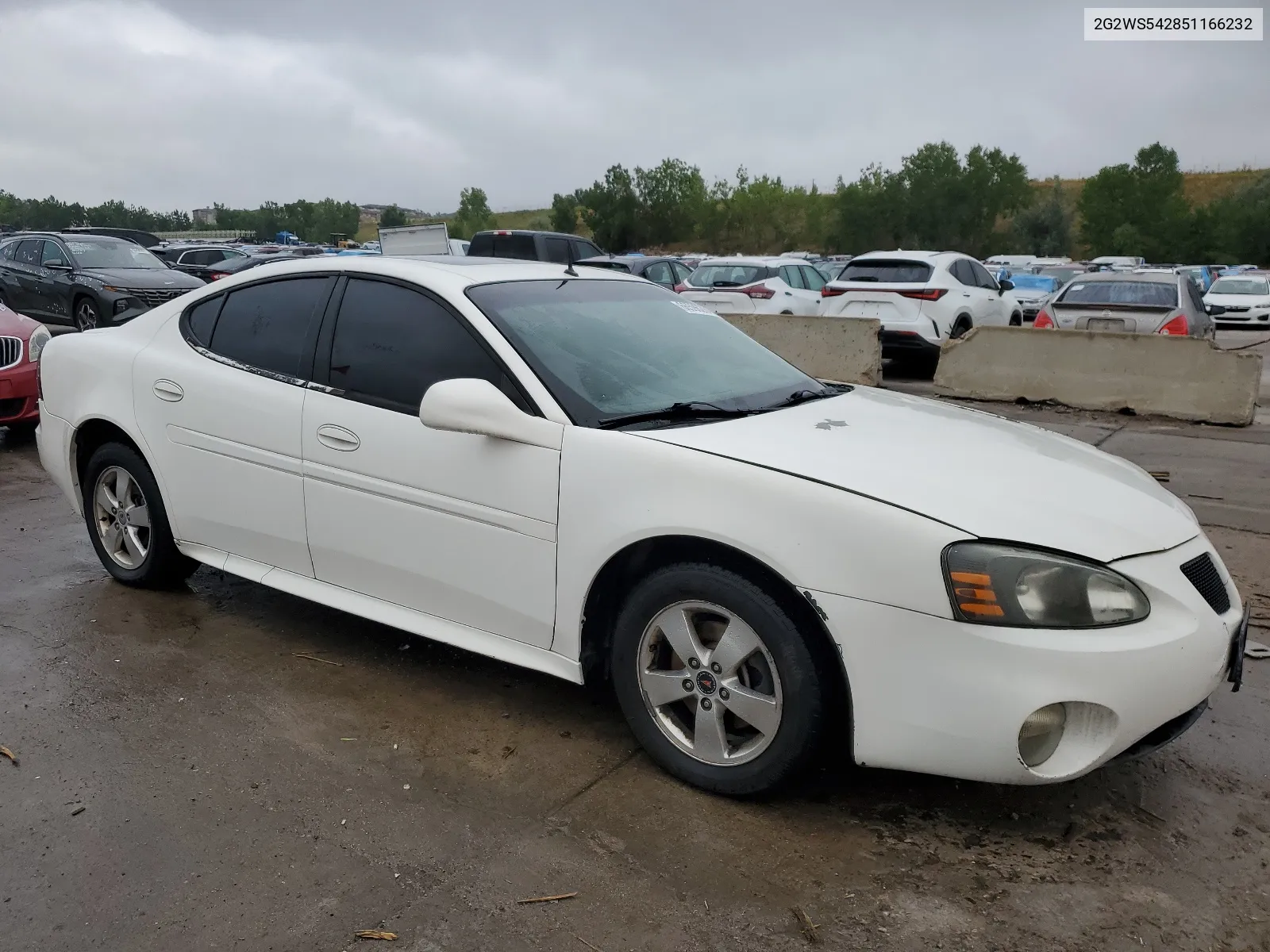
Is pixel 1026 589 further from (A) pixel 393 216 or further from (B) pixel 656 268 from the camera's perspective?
(A) pixel 393 216

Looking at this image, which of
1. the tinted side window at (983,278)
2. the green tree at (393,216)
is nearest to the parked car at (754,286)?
the tinted side window at (983,278)

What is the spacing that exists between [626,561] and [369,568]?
113cm

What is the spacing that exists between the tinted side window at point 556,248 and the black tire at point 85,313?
6.69 metres

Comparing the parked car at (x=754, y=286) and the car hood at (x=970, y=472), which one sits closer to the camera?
the car hood at (x=970, y=472)

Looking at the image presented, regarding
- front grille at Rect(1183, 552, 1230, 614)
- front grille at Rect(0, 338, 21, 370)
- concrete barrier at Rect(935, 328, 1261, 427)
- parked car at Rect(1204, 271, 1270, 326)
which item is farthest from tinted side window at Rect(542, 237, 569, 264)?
parked car at Rect(1204, 271, 1270, 326)

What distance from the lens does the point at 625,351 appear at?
3.76 meters

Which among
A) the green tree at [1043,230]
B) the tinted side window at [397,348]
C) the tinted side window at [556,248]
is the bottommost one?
the tinted side window at [397,348]

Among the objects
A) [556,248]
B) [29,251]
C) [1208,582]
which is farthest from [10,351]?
[556,248]

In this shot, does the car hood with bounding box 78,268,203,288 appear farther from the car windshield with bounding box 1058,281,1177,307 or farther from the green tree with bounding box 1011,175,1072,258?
the green tree with bounding box 1011,175,1072,258

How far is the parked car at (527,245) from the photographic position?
1672 cm

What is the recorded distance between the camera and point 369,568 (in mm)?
3805

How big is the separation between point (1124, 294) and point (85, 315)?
13.8 metres

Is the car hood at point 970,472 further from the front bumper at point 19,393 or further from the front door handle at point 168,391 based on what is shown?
the front bumper at point 19,393

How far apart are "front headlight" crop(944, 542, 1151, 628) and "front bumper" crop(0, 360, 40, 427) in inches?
313
